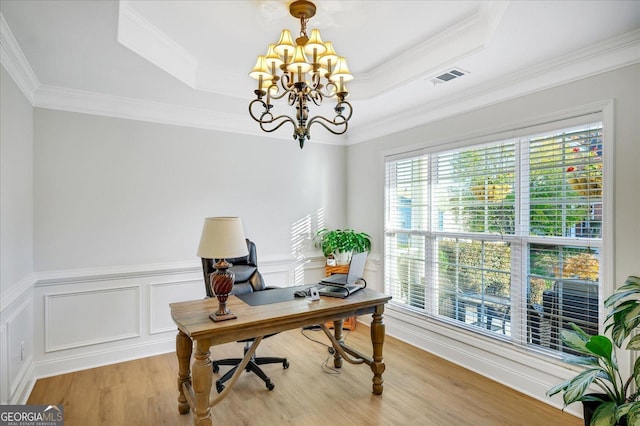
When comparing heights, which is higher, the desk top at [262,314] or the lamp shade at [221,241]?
the lamp shade at [221,241]

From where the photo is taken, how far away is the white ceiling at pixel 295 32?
204 cm

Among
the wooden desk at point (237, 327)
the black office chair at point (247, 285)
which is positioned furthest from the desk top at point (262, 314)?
the black office chair at point (247, 285)

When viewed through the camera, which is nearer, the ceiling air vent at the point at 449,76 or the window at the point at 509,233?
the window at the point at 509,233

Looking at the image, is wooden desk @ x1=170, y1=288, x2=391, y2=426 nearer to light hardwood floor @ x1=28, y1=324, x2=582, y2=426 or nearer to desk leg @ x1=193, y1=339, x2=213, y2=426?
desk leg @ x1=193, y1=339, x2=213, y2=426

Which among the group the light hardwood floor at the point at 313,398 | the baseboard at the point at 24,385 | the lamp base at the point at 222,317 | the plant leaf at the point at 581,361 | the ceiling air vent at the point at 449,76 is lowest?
the light hardwood floor at the point at 313,398

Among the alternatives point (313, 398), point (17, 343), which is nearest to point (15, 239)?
point (17, 343)

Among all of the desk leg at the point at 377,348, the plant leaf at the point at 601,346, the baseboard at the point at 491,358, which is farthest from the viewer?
the desk leg at the point at 377,348

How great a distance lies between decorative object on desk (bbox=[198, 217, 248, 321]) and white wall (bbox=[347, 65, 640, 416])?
88.4 inches

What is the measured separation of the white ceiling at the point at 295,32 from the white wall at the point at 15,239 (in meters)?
0.27

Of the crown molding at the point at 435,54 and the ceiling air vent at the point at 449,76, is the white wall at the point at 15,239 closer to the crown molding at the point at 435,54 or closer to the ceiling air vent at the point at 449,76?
the crown molding at the point at 435,54

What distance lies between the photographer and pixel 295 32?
256cm

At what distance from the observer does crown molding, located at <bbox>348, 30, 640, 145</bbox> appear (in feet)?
7.27

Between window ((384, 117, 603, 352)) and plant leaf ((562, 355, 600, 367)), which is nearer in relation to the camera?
plant leaf ((562, 355, 600, 367))

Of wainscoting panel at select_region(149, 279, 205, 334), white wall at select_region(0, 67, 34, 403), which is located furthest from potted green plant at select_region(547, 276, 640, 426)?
white wall at select_region(0, 67, 34, 403)
